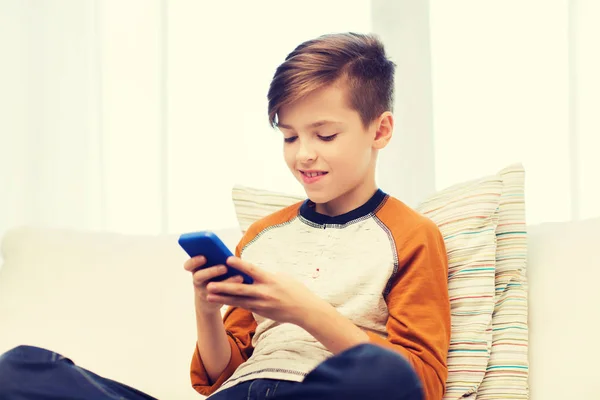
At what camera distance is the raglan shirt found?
1.10 m

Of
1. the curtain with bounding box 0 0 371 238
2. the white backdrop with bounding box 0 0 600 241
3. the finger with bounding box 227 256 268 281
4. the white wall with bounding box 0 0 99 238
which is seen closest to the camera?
the finger with bounding box 227 256 268 281

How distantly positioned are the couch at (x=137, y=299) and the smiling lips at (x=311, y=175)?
17.3 inches

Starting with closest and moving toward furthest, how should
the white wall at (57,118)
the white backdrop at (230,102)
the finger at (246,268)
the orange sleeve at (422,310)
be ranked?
the finger at (246,268) < the orange sleeve at (422,310) < the white backdrop at (230,102) < the white wall at (57,118)

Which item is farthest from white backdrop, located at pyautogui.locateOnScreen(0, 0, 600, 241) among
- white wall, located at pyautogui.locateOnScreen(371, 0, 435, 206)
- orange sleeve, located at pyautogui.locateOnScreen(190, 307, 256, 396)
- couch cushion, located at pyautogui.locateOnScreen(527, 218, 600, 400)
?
orange sleeve, located at pyautogui.locateOnScreen(190, 307, 256, 396)

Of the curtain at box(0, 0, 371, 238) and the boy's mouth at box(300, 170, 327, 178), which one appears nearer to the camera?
the boy's mouth at box(300, 170, 327, 178)

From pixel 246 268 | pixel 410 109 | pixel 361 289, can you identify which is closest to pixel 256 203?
pixel 361 289

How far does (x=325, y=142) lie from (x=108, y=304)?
700mm

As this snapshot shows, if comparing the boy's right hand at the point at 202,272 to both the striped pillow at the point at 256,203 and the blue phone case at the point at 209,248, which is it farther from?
the striped pillow at the point at 256,203

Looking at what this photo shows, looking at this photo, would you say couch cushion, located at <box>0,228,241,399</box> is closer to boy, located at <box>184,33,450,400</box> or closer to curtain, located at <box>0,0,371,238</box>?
boy, located at <box>184,33,450,400</box>

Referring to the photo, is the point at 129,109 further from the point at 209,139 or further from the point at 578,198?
the point at 578,198

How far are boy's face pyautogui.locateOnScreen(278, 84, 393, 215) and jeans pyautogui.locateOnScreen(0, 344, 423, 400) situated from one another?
0.33m

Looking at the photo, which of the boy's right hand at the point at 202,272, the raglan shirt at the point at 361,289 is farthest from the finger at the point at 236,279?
the raglan shirt at the point at 361,289

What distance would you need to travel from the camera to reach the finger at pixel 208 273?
1024 mm

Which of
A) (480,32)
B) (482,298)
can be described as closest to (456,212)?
(482,298)
